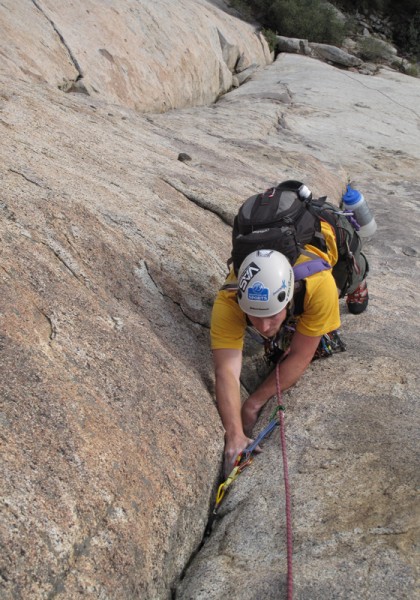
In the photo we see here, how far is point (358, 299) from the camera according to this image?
18.4 feet

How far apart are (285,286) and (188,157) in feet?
13.8

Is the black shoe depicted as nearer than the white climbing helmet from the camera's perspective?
No

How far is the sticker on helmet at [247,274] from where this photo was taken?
360cm

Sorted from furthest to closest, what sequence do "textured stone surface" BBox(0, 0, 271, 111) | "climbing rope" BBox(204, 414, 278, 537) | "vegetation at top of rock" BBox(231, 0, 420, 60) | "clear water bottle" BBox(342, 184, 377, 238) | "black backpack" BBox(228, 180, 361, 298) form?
"vegetation at top of rock" BBox(231, 0, 420, 60) < "textured stone surface" BBox(0, 0, 271, 111) < "clear water bottle" BBox(342, 184, 377, 238) < "black backpack" BBox(228, 180, 361, 298) < "climbing rope" BBox(204, 414, 278, 537)

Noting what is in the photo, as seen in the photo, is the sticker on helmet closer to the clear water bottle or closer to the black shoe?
the black shoe

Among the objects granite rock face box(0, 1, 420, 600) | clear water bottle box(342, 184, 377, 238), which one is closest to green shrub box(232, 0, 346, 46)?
granite rock face box(0, 1, 420, 600)

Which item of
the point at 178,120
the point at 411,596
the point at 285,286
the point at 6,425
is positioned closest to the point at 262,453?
the point at 285,286

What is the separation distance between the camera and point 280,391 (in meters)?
4.12

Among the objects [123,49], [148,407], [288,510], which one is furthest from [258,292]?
[123,49]

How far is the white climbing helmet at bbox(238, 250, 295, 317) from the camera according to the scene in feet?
11.7

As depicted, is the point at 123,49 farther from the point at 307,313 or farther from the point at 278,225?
the point at 307,313

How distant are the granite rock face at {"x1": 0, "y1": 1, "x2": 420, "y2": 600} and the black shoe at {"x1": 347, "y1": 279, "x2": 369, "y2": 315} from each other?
13cm

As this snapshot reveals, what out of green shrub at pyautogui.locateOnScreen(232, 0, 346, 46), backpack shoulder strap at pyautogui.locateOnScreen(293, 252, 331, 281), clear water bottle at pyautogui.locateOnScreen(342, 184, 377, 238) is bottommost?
green shrub at pyautogui.locateOnScreen(232, 0, 346, 46)

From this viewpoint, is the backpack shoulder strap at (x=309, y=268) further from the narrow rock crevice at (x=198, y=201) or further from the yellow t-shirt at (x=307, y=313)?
the narrow rock crevice at (x=198, y=201)
